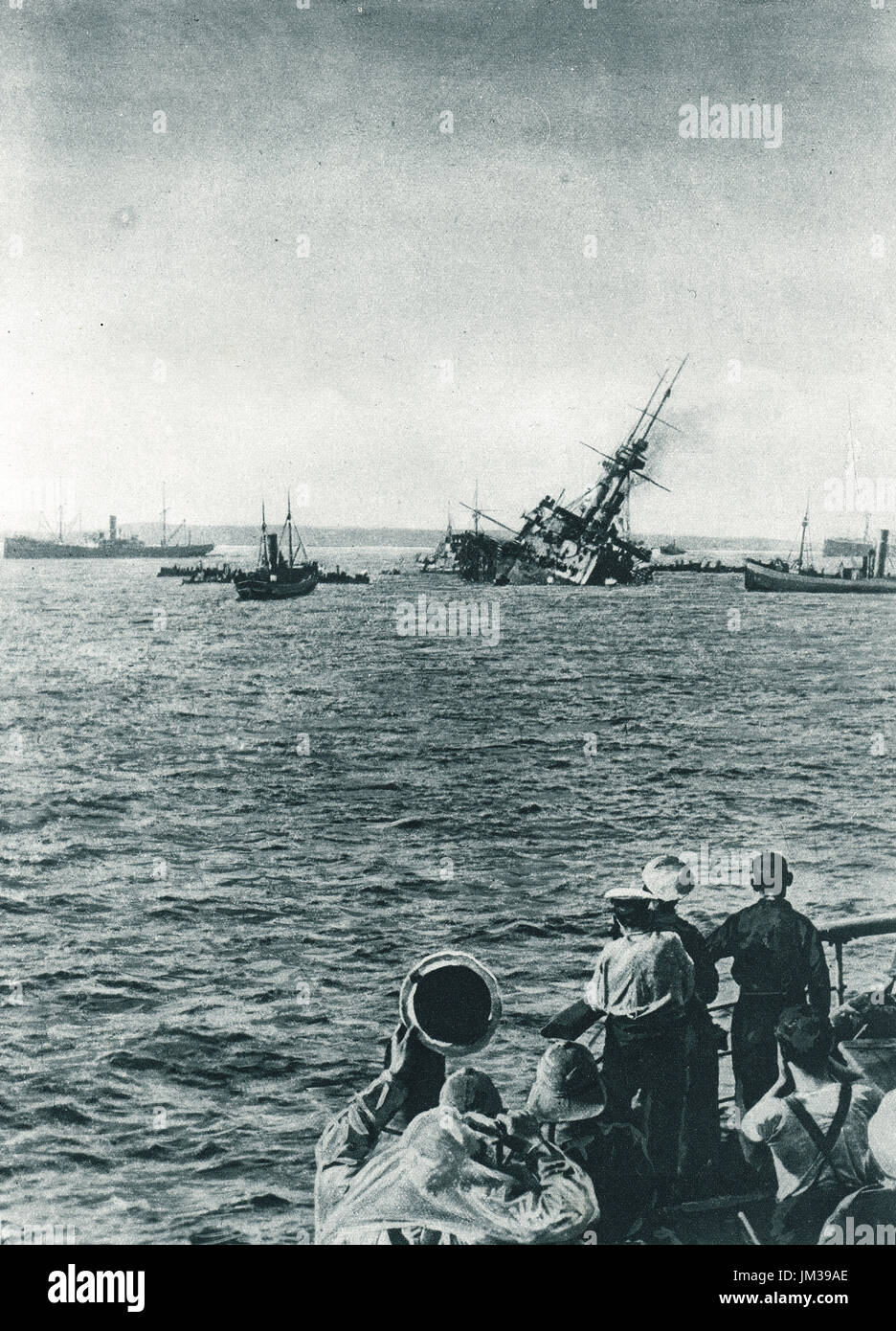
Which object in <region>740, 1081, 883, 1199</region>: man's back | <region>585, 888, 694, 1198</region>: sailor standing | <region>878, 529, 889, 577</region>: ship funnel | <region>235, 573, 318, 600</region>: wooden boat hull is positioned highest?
<region>878, 529, 889, 577</region>: ship funnel

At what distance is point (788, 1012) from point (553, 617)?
11470mm

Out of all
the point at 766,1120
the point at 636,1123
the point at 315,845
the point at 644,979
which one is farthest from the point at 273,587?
the point at 766,1120

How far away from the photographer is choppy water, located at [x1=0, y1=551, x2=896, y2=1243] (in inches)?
287

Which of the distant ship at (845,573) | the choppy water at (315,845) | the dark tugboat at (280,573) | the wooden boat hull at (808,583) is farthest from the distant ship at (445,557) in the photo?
the wooden boat hull at (808,583)

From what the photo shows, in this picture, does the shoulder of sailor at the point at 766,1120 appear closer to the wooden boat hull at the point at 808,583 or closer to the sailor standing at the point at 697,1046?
the sailor standing at the point at 697,1046

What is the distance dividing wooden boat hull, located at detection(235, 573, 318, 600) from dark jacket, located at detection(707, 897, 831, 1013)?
16.1 meters

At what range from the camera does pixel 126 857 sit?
10.5m

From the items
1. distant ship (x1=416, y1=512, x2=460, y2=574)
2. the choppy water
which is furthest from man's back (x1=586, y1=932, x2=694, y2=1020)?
distant ship (x1=416, y1=512, x2=460, y2=574)

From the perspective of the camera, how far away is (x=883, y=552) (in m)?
9.20

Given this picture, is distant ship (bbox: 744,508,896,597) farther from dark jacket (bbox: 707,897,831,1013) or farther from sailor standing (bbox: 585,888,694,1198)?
sailor standing (bbox: 585,888,694,1198)

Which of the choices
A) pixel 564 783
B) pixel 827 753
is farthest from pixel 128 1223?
pixel 827 753

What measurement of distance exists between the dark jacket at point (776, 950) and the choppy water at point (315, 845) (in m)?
2.62

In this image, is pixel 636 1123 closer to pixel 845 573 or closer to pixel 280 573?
pixel 845 573

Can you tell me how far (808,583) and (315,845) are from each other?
7549mm
